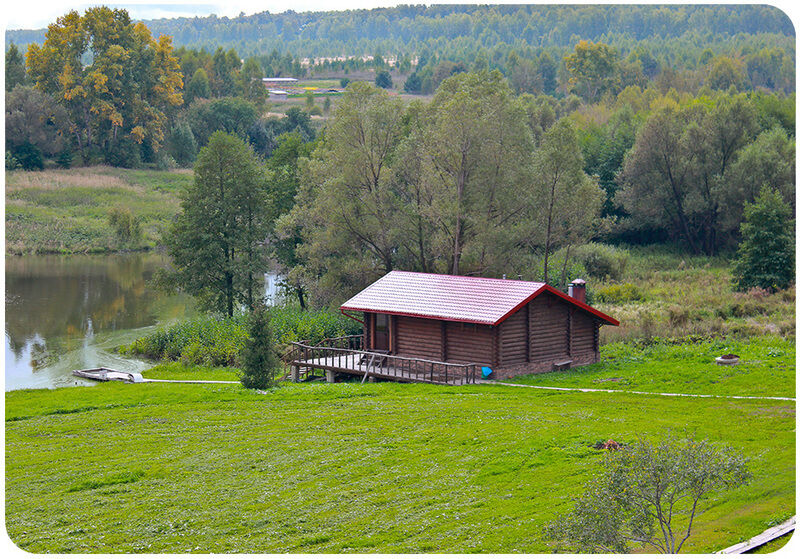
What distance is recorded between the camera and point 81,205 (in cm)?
7438

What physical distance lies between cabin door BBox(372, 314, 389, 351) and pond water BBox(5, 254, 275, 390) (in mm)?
10173

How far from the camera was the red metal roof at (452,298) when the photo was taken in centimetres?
2864

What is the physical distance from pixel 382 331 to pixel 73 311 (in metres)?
22.1

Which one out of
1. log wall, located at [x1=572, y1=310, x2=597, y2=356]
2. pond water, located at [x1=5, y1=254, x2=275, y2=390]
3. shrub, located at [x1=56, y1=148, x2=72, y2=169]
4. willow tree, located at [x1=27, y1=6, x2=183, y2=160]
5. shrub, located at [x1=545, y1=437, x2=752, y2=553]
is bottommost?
A: pond water, located at [x1=5, y1=254, x2=275, y2=390]

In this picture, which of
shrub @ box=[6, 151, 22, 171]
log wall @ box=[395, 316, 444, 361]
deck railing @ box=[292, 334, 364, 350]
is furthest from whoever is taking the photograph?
shrub @ box=[6, 151, 22, 171]

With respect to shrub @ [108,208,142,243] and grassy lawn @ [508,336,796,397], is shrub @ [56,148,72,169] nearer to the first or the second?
shrub @ [108,208,142,243]

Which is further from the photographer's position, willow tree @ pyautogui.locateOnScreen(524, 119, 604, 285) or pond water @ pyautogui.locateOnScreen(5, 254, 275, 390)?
willow tree @ pyautogui.locateOnScreen(524, 119, 604, 285)

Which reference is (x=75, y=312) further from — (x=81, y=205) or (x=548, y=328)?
(x=81, y=205)

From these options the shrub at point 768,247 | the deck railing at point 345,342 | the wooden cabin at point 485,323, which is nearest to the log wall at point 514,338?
the wooden cabin at point 485,323

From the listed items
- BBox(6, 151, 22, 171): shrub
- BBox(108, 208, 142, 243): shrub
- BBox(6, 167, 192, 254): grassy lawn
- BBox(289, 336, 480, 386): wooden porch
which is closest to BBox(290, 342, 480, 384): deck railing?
BBox(289, 336, 480, 386): wooden porch

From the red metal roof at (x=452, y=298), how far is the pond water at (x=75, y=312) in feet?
35.5

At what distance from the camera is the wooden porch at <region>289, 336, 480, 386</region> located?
94.6 ft

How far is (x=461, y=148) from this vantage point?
1569 inches

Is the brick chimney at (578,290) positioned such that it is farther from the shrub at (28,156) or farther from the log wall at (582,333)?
the shrub at (28,156)
